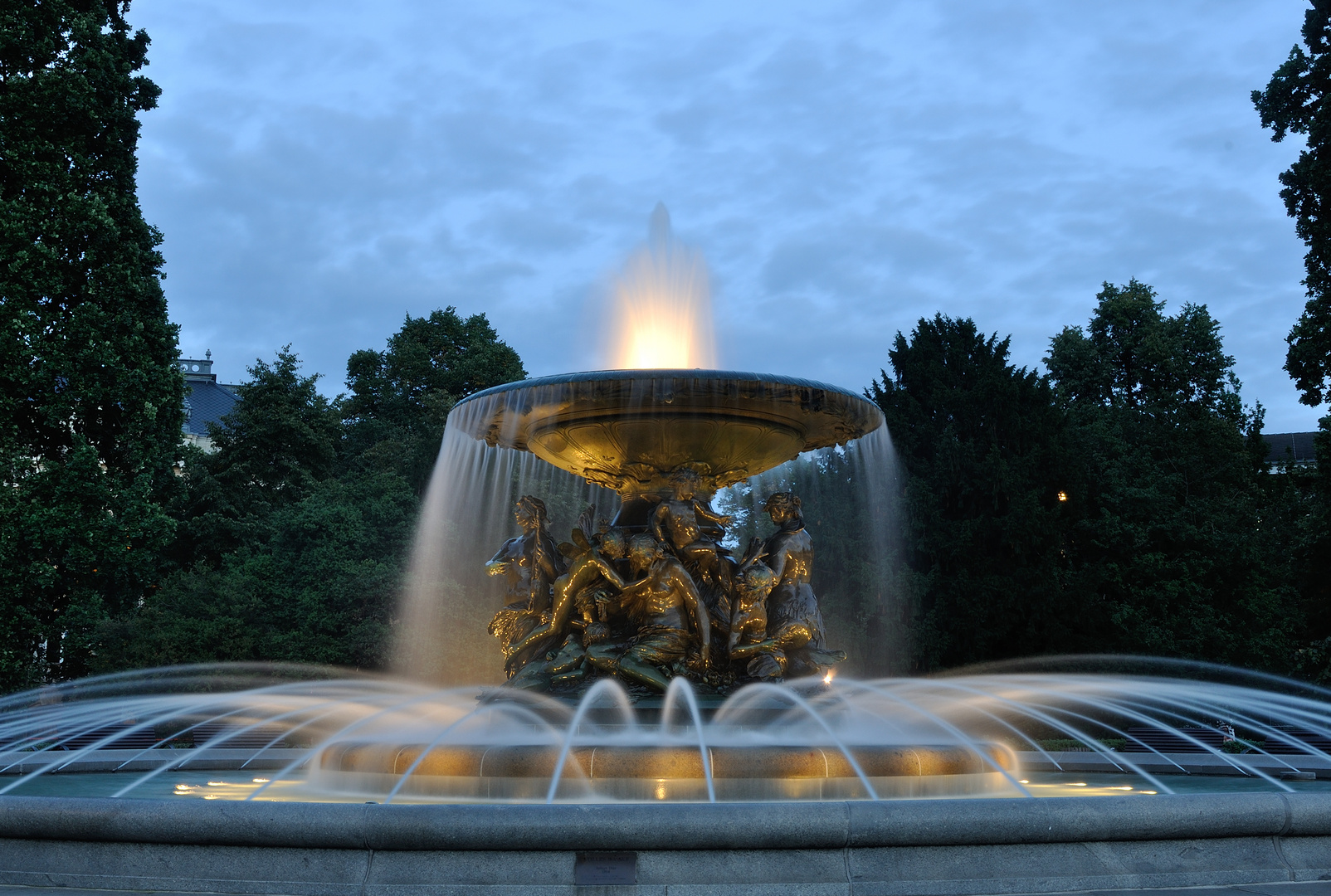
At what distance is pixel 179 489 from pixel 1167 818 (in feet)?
94.7

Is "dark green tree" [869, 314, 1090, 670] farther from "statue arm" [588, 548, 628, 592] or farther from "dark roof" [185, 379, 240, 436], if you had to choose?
"dark roof" [185, 379, 240, 436]

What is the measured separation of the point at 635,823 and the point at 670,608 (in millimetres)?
5458

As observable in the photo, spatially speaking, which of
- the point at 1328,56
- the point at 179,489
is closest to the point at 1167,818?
the point at 1328,56

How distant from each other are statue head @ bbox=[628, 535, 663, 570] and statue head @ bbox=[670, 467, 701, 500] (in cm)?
78

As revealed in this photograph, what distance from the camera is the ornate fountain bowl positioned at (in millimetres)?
9836

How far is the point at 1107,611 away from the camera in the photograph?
2955 centimetres

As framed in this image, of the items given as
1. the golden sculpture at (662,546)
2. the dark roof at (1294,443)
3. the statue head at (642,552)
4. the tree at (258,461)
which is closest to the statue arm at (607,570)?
the golden sculpture at (662,546)

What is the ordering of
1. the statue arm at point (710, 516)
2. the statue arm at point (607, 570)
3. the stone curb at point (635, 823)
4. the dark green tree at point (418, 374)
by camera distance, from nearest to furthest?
1. the stone curb at point (635, 823)
2. the statue arm at point (607, 570)
3. the statue arm at point (710, 516)
4. the dark green tree at point (418, 374)

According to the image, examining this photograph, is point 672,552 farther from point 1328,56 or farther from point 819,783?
point 1328,56

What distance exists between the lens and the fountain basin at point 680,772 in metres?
7.23

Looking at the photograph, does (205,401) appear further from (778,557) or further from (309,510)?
(778,557)

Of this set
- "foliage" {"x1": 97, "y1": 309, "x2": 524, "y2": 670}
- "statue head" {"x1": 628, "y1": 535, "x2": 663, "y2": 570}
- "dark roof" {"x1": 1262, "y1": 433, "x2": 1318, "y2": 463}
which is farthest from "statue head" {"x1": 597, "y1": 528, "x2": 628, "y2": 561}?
"dark roof" {"x1": 1262, "y1": 433, "x2": 1318, "y2": 463}

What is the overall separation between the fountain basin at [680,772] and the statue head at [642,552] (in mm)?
2936

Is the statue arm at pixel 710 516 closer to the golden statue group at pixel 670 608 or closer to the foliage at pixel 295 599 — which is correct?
the golden statue group at pixel 670 608
